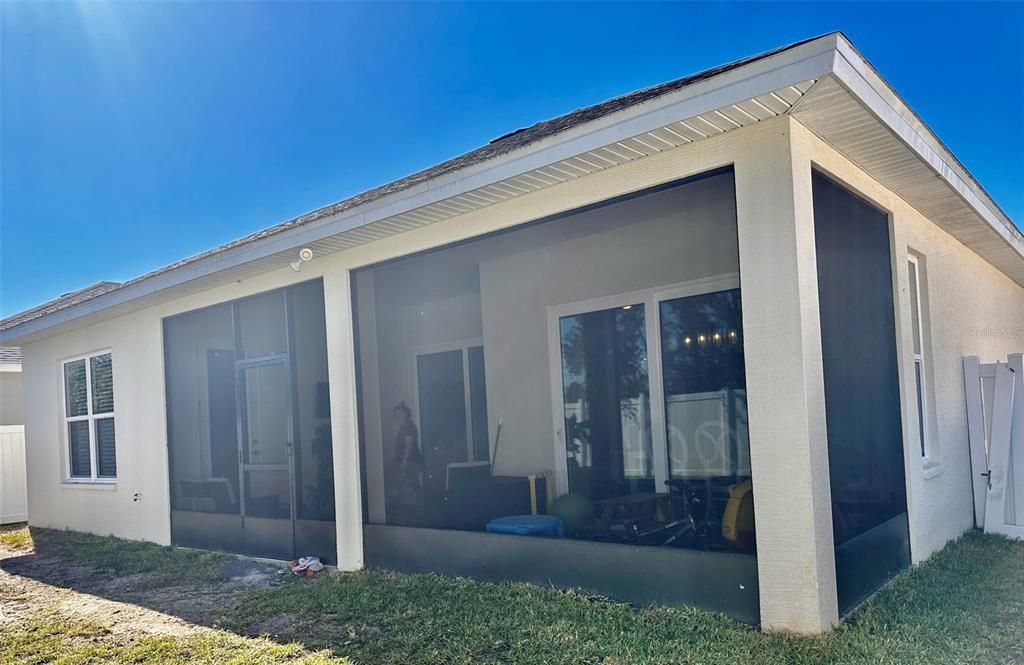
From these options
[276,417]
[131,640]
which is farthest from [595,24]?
[131,640]

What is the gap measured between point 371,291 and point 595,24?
15.0 ft

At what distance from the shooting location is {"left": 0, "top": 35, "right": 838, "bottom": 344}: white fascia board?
3.73 m

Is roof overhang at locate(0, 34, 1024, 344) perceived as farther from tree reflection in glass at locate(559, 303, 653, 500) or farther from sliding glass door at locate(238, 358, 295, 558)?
tree reflection in glass at locate(559, 303, 653, 500)

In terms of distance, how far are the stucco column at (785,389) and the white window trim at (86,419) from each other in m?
9.40

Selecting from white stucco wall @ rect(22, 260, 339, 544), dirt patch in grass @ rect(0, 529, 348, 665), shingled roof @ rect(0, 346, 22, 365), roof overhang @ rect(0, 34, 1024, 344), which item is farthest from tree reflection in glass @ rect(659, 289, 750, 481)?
shingled roof @ rect(0, 346, 22, 365)

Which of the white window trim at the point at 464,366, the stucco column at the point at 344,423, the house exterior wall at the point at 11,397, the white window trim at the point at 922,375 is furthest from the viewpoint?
the house exterior wall at the point at 11,397

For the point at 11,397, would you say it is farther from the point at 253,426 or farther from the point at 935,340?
the point at 935,340

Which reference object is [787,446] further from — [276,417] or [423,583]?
[276,417]

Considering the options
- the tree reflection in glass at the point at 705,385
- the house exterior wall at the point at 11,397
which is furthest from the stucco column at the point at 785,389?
the house exterior wall at the point at 11,397

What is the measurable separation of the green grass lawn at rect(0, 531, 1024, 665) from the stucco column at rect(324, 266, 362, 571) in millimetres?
433

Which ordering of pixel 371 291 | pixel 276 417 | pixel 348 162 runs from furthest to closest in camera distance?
1. pixel 348 162
2. pixel 276 417
3. pixel 371 291

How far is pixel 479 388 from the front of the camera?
9.20 metres

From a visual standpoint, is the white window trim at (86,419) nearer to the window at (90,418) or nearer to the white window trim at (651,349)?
the window at (90,418)

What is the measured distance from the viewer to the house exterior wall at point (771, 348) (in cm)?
425
